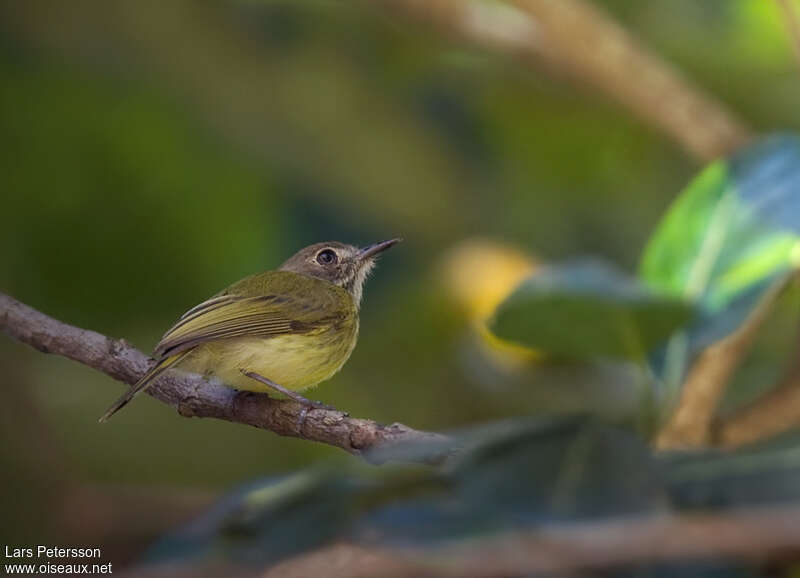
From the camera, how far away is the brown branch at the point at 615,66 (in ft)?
10.8

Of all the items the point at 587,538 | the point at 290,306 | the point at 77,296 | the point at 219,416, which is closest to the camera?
the point at 587,538

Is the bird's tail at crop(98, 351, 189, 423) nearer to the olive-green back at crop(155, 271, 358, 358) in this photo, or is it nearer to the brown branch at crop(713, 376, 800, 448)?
the olive-green back at crop(155, 271, 358, 358)

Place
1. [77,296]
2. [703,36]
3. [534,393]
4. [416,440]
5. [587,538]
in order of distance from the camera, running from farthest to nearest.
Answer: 1. [703,36]
2. [534,393]
3. [77,296]
4. [416,440]
5. [587,538]

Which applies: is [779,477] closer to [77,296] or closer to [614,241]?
[77,296]

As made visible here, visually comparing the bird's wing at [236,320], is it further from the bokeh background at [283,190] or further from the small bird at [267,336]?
the bokeh background at [283,190]

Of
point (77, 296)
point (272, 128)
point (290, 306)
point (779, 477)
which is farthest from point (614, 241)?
point (779, 477)

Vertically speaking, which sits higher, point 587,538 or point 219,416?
point 219,416

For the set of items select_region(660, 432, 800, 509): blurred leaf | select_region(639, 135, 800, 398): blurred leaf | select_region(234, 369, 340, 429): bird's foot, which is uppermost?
select_region(639, 135, 800, 398): blurred leaf

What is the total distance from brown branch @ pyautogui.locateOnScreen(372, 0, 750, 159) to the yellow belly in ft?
5.76

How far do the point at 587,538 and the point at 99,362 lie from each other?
1.91ft

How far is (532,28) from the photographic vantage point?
3.56m

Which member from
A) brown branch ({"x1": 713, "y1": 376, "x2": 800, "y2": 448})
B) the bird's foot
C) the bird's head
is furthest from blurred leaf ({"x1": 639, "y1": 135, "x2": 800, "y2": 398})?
the bird's foot

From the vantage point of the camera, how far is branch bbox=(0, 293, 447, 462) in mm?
1155

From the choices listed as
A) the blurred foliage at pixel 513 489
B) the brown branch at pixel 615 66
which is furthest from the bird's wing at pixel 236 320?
the brown branch at pixel 615 66
